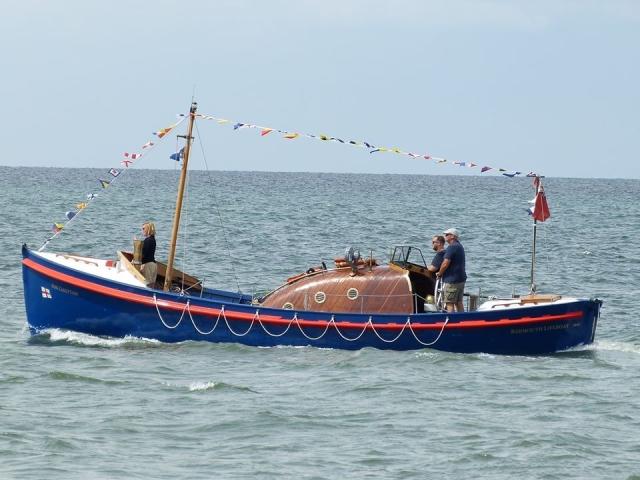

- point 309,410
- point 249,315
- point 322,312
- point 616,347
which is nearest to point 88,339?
point 249,315

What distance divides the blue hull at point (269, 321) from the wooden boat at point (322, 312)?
0.06ft

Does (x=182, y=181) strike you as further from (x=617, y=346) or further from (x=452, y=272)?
(x=617, y=346)

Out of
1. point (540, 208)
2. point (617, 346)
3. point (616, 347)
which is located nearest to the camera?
point (540, 208)

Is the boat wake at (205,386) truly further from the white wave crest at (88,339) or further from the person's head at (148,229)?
the person's head at (148,229)

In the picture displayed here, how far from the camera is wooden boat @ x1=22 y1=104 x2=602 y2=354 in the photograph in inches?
956

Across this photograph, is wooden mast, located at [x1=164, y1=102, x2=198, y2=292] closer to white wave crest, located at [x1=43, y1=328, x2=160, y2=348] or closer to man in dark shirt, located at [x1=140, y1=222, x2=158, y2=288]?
man in dark shirt, located at [x1=140, y1=222, x2=158, y2=288]

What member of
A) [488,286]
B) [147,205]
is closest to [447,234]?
[488,286]

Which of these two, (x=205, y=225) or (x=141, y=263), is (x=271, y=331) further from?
(x=205, y=225)

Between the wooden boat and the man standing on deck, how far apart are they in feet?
1.24

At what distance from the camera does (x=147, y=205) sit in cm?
8762

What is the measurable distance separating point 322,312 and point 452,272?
8.10ft

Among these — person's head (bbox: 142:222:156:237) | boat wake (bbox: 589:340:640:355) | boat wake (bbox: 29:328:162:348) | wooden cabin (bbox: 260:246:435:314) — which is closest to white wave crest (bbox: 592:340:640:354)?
boat wake (bbox: 589:340:640:355)

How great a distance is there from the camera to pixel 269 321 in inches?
978

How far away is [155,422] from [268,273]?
2087cm
